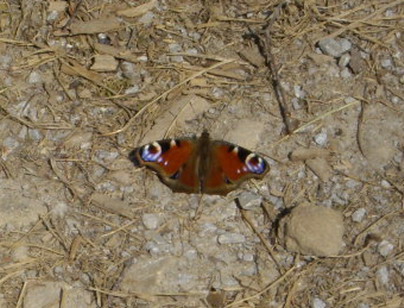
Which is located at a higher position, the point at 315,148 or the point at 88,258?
the point at 315,148

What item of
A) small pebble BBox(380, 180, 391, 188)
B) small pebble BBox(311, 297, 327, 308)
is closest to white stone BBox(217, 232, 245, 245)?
small pebble BBox(311, 297, 327, 308)

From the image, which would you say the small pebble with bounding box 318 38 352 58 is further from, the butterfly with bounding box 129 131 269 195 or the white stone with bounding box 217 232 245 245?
the white stone with bounding box 217 232 245 245

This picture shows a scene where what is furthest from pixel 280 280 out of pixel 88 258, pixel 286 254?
pixel 88 258

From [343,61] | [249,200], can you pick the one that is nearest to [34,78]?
[249,200]

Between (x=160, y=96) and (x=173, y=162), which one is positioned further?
(x=160, y=96)

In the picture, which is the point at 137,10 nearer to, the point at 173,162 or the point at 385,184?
the point at 173,162

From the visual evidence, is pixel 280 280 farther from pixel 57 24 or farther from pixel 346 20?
pixel 57 24

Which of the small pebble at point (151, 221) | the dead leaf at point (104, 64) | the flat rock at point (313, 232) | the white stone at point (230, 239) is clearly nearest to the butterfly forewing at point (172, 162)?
the small pebble at point (151, 221)

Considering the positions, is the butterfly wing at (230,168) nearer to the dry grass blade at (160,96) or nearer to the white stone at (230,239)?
the white stone at (230,239)
